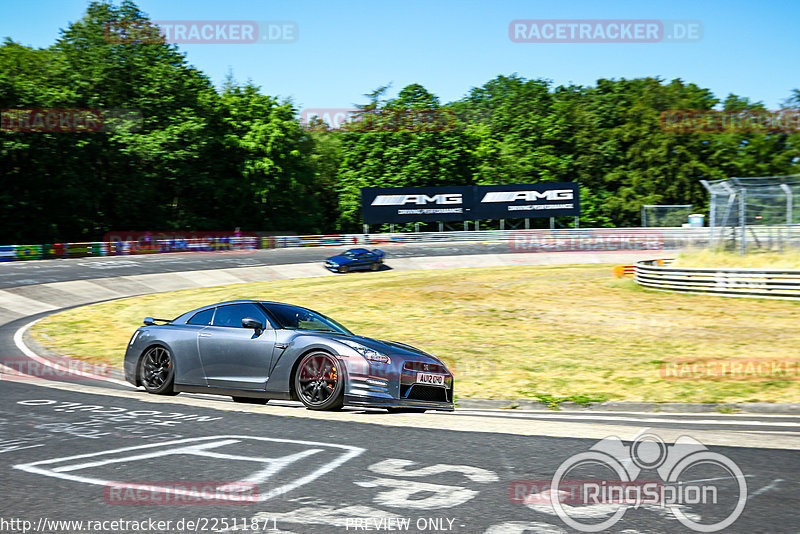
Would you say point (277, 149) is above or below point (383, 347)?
Result: above

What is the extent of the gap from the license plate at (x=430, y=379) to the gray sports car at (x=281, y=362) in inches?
0.5

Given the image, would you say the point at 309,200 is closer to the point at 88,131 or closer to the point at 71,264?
the point at 88,131

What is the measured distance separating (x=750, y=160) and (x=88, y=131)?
2280 inches

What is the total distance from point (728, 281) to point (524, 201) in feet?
118

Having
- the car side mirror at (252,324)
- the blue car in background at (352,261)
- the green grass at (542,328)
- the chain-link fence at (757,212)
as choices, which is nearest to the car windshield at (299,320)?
the car side mirror at (252,324)

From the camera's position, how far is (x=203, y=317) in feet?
33.0

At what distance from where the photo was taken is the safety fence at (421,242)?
139 feet

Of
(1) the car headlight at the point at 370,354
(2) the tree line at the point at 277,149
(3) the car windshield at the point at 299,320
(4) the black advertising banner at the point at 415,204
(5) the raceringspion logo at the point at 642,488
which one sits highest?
(2) the tree line at the point at 277,149

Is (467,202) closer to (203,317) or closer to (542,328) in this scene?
(542,328)

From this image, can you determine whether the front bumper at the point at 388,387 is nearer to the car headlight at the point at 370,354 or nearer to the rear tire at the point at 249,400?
the car headlight at the point at 370,354

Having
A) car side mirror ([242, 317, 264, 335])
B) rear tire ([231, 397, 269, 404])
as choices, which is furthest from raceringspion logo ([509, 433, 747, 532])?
rear tire ([231, 397, 269, 404])

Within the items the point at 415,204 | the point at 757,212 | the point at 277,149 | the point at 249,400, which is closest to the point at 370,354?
the point at 249,400

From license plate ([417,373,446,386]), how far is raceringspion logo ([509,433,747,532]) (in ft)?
8.95

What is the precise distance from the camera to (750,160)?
230 feet
